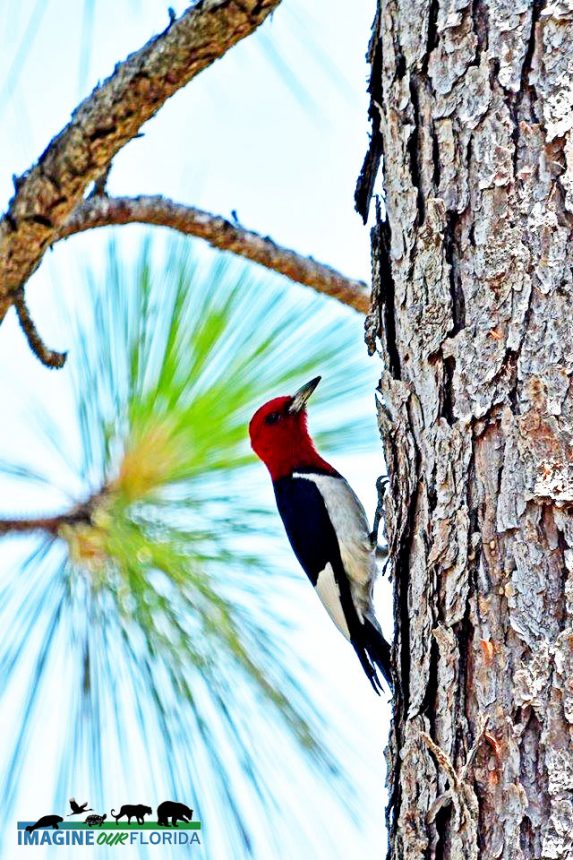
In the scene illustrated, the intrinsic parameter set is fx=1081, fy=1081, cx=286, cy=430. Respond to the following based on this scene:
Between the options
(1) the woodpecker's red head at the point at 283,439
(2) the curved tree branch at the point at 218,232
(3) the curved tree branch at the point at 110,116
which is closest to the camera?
(3) the curved tree branch at the point at 110,116

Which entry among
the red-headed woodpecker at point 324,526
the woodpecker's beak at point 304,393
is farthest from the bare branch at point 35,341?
the red-headed woodpecker at point 324,526

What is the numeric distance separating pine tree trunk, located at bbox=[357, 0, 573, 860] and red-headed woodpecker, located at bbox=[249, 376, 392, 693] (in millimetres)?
1489

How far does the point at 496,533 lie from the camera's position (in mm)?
1121

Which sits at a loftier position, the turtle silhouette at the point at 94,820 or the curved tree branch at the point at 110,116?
the curved tree branch at the point at 110,116

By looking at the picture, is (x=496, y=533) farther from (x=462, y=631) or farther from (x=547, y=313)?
(x=547, y=313)

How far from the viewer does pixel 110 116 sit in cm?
174

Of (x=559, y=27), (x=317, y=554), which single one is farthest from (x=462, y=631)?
Result: (x=317, y=554)

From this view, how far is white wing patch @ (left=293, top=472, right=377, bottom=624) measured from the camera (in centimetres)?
288

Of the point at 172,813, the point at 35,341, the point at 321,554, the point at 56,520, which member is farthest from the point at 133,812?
the point at 321,554

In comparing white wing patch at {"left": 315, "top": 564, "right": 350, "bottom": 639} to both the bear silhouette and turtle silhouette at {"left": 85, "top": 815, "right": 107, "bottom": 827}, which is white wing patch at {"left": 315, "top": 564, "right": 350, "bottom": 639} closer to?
the bear silhouette

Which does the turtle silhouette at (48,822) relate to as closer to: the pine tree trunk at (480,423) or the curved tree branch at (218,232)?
the pine tree trunk at (480,423)

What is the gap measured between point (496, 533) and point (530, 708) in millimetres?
181

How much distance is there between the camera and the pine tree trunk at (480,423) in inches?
41.4

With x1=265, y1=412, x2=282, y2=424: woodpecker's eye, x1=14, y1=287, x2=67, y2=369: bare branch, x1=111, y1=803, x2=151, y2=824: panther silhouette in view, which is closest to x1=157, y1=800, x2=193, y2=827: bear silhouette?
x1=111, y1=803, x2=151, y2=824: panther silhouette
